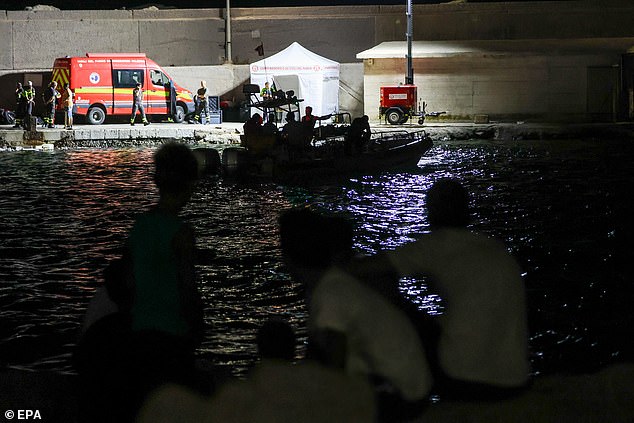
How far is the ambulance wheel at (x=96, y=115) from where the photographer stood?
119 ft

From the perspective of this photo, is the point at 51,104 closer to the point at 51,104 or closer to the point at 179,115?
the point at 51,104

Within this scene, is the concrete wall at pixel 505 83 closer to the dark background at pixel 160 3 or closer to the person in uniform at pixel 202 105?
the person in uniform at pixel 202 105

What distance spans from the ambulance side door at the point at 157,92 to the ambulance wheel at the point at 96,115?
5.78ft

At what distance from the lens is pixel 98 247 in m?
14.3

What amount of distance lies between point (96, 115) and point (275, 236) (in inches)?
892

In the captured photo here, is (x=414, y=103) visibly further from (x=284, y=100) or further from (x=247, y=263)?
(x=247, y=263)

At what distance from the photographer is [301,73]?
36.8 m

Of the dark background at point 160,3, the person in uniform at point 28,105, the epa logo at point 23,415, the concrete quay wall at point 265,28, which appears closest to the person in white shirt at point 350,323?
the epa logo at point 23,415

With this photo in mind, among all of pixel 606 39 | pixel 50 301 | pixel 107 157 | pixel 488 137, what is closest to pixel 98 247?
pixel 50 301

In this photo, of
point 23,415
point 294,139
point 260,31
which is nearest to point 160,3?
point 260,31

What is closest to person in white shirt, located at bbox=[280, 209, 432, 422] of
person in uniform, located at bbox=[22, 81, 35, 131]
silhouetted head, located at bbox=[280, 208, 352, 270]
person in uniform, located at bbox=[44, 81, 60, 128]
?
silhouetted head, located at bbox=[280, 208, 352, 270]

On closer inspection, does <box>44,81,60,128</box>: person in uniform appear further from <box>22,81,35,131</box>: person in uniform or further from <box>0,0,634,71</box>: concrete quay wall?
<box>0,0,634,71</box>: concrete quay wall

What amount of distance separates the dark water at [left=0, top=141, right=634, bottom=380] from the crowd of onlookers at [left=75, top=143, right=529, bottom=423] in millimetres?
3536

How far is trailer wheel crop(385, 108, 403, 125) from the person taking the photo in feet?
119
